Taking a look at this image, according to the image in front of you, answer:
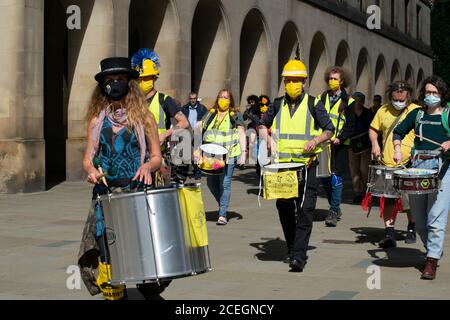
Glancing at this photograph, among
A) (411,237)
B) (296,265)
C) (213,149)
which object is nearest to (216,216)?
(213,149)

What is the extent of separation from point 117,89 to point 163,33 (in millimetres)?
14854

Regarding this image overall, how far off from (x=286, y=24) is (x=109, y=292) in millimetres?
23207

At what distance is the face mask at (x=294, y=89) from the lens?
318 inches

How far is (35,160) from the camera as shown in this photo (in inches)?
590

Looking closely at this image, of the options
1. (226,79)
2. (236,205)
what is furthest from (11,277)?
(226,79)

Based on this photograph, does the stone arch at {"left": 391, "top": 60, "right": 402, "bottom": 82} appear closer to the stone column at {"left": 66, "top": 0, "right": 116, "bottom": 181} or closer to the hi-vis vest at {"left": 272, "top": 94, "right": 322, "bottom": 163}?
the stone column at {"left": 66, "top": 0, "right": 116, "bottom": 181}

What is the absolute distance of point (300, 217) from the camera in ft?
25.8

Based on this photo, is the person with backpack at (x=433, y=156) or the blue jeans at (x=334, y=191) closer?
the person with backpack at (x=433, y=156)

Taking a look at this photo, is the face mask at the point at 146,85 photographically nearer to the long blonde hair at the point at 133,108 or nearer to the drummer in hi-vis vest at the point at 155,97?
the drummer in hi-vis vest at the point at 155,97

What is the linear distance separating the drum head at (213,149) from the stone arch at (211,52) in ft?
39.9

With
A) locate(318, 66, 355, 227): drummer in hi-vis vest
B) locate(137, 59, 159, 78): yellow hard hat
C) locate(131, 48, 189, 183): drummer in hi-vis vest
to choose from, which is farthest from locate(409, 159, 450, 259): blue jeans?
locate(318, 66, 355, 227): drummer in hi-vis vest

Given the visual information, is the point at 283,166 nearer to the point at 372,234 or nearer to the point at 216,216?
the point at 372,234

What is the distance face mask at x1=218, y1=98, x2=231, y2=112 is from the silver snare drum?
10.2 ft

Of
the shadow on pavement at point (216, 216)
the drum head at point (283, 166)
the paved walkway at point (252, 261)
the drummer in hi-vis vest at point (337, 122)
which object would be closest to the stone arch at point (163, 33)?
the paved walkway at point (252, 261)
